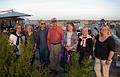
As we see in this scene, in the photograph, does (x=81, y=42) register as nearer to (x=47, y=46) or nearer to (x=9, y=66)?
(x=47, y=46)

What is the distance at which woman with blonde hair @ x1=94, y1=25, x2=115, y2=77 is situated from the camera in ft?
27.9

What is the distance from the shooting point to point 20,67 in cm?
643

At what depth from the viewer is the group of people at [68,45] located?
855 centimetres

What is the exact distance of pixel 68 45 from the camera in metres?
10.3

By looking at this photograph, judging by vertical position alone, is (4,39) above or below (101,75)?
above

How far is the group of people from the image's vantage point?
337 inches

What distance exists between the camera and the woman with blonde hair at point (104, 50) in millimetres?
8508

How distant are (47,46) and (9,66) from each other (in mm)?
5043

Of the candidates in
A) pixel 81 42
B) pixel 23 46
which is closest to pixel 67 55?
pixel 81 42

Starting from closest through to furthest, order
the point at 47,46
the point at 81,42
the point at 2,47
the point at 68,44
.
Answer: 1. the point at 2,47
2. the point at 81,42
3. the point at 68,44
4. the point at 47,46

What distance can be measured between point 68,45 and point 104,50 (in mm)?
1960

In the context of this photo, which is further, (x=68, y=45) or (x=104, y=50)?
(x=68, y=45)

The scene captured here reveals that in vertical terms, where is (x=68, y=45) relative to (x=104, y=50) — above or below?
below

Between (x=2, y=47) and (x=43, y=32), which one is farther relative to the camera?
(x=43, y=32)
